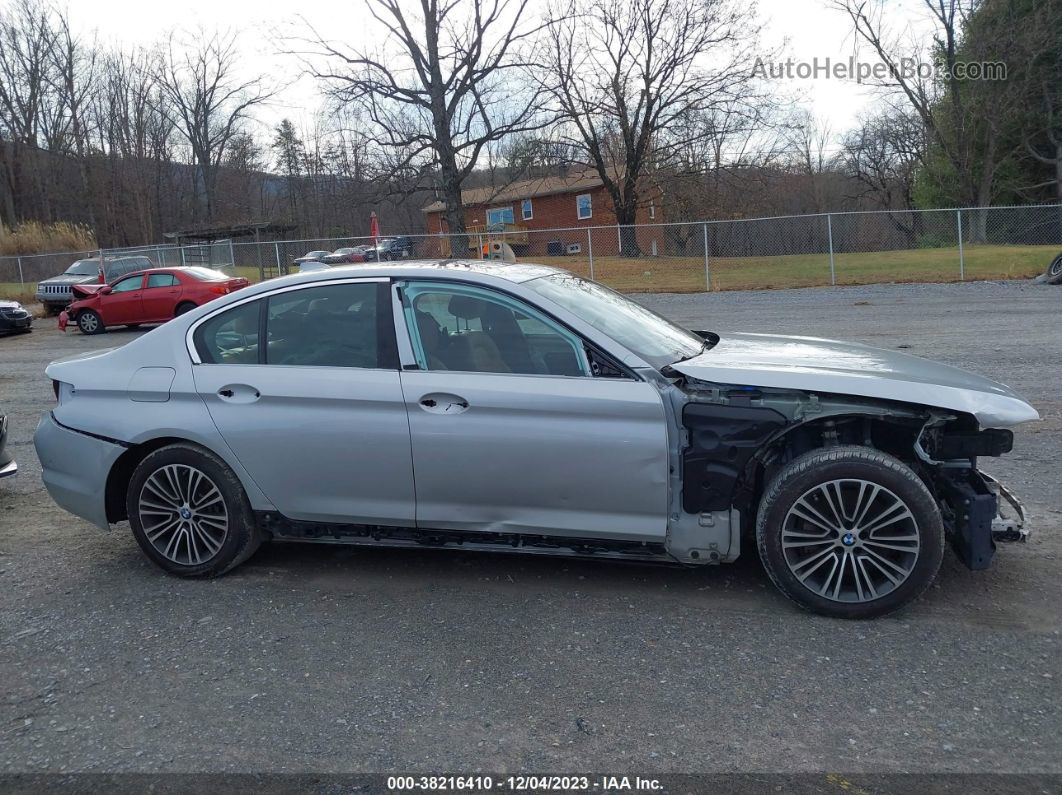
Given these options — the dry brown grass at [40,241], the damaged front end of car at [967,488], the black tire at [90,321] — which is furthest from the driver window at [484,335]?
the dry brown grass at [40,241]

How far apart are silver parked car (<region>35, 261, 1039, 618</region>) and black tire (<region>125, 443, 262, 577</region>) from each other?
0.01m

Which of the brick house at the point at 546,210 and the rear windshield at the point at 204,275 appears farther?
the brick house at the point at 546,210

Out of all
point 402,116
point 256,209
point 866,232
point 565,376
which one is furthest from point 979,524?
point 256,209

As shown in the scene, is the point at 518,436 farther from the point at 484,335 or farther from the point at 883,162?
the point at 883,162

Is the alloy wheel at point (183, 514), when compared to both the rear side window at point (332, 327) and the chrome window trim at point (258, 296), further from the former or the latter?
the rear side window at point (332, 327)

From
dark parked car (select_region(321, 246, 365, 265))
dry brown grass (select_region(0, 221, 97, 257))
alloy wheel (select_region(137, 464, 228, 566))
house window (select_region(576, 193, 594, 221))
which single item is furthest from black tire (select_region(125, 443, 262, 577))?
house window (select_region(576, 193, 594, 221))

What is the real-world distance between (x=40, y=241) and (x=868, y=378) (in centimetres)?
4300

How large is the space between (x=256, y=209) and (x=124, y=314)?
49496 millimetres

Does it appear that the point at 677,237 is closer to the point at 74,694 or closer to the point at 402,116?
the point at 402,116

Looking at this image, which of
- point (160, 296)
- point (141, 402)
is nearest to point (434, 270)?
point (141, 402)

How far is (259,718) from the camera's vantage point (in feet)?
11.2

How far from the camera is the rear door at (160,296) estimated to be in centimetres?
1998

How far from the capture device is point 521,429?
420 centimetres

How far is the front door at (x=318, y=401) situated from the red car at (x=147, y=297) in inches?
630
